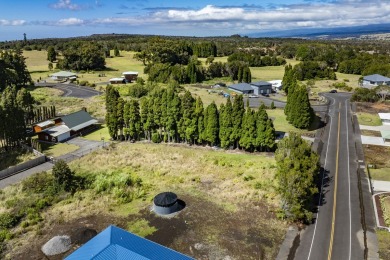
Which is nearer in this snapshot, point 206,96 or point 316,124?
point 316,124

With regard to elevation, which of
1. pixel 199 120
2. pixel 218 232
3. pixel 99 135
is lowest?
pixel 218 232

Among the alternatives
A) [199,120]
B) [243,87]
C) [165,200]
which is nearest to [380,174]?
[199,120]

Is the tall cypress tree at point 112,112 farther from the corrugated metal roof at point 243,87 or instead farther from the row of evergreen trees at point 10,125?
the corrugated metal roof at point 243,87

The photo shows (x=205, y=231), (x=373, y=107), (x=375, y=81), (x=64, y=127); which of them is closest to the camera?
(x=205, y=231)

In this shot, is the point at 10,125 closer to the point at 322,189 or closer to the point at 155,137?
the point at 155,137

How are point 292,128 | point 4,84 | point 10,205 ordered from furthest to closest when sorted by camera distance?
point 4,84
point 292,128
point 10,205

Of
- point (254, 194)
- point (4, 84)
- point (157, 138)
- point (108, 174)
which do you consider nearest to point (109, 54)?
point (4, 84)

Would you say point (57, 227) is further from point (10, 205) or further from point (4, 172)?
point (4, 172)
